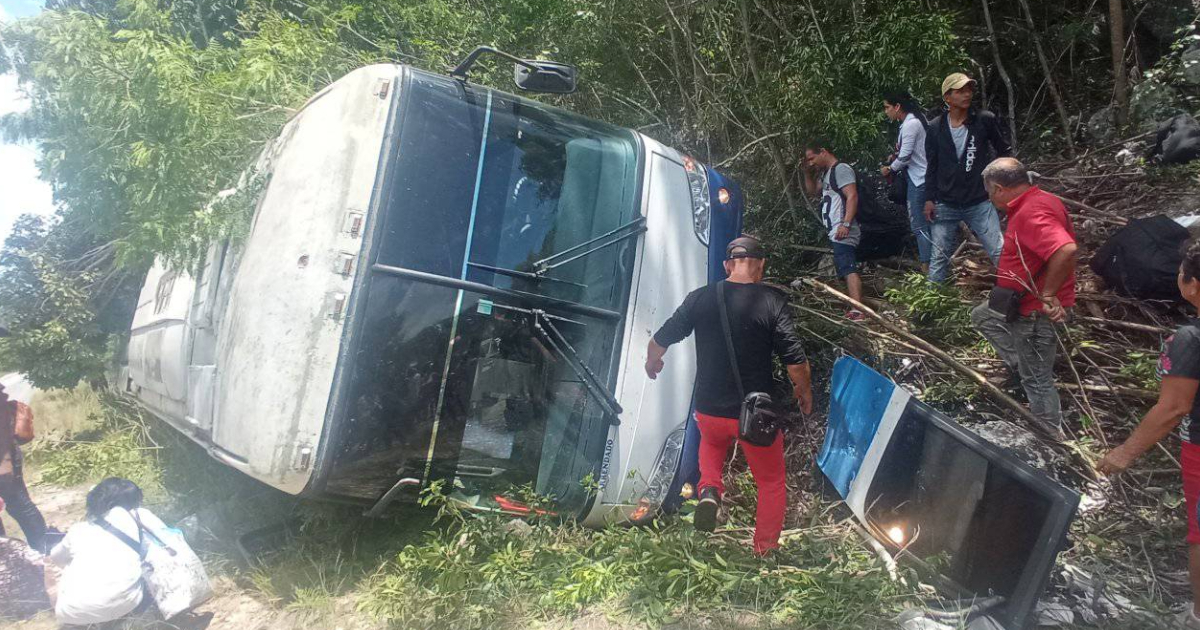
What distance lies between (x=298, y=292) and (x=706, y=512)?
2220 mm

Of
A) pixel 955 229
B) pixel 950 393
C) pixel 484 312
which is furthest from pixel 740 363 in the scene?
pixel 955 229

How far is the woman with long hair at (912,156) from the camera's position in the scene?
15.2 ft

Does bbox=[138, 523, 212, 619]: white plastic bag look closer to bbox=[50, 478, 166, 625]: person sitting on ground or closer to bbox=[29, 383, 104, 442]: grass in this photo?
bbox=[50, 478, 166, 625]: person sitting on ground

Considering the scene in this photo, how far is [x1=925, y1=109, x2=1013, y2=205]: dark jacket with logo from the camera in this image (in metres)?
4.28

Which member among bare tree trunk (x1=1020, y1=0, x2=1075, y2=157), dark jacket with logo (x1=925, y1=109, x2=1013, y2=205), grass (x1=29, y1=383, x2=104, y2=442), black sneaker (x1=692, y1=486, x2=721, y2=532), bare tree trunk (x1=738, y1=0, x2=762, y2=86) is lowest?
Answer: grass (x1=29, y1=383, x2=104, y2=442)

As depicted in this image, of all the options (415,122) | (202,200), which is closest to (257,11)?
(202,200)

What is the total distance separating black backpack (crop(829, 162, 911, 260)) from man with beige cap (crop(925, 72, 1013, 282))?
Answer: 0.70m

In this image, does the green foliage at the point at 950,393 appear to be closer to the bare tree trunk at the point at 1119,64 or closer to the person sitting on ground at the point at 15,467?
the bare tree trunk at the point at 1119,64

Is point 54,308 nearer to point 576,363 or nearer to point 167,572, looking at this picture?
point 167,572

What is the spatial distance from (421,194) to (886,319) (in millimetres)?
3069

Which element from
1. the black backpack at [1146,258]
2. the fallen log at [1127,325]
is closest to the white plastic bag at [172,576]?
the fallen log at [1127,325]

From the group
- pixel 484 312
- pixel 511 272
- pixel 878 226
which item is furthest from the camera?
pixel 878 226

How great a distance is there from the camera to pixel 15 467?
4.61m

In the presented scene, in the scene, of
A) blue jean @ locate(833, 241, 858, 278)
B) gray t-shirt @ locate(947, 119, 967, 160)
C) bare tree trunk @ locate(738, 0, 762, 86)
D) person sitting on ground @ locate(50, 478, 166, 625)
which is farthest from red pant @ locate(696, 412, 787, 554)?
bare tree trunk @ locate(738, 0, 762, 86)
